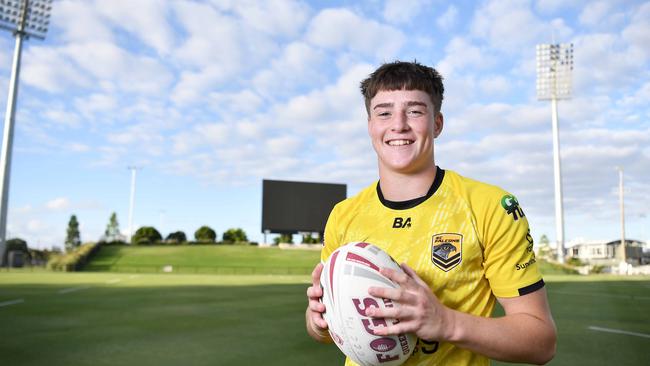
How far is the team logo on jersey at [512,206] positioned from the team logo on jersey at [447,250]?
25 centimetres

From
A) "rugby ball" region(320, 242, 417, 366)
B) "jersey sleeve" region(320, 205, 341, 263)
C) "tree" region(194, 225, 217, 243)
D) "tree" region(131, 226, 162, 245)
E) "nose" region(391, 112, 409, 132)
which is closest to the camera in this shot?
"rugby ball" region(320, 242, 417, 366)

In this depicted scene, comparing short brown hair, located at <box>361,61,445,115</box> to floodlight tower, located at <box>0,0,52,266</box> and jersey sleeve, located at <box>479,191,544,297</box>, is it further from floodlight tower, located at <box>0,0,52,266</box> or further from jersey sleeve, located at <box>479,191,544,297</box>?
floodlight tower, located at <box>0,0,52,266</box>

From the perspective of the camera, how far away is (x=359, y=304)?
2209 millimetres

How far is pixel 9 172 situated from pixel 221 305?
37.0 m

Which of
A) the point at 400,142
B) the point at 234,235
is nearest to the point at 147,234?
the point at 234,235

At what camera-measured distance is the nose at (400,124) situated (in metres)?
2.43

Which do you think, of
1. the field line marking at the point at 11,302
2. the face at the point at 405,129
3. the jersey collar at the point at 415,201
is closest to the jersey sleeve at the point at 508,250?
the jersey collar at the point at 415,201

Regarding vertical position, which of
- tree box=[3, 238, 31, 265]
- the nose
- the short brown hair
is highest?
the short brown hair

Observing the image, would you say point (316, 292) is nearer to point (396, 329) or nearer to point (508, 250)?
point (396, 329)

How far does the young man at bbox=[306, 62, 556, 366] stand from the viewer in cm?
205

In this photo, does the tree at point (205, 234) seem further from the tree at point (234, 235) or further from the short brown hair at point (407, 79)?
the short brown hair at point (407, 79)

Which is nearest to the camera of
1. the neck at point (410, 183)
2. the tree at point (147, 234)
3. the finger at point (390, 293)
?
the finger at point (390, 293)

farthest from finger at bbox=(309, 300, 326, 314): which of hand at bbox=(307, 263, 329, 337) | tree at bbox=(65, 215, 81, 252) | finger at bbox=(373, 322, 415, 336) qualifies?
tree at bbox=(65, 215, 81, 252)

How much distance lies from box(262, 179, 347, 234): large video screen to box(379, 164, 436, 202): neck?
51.7 m
